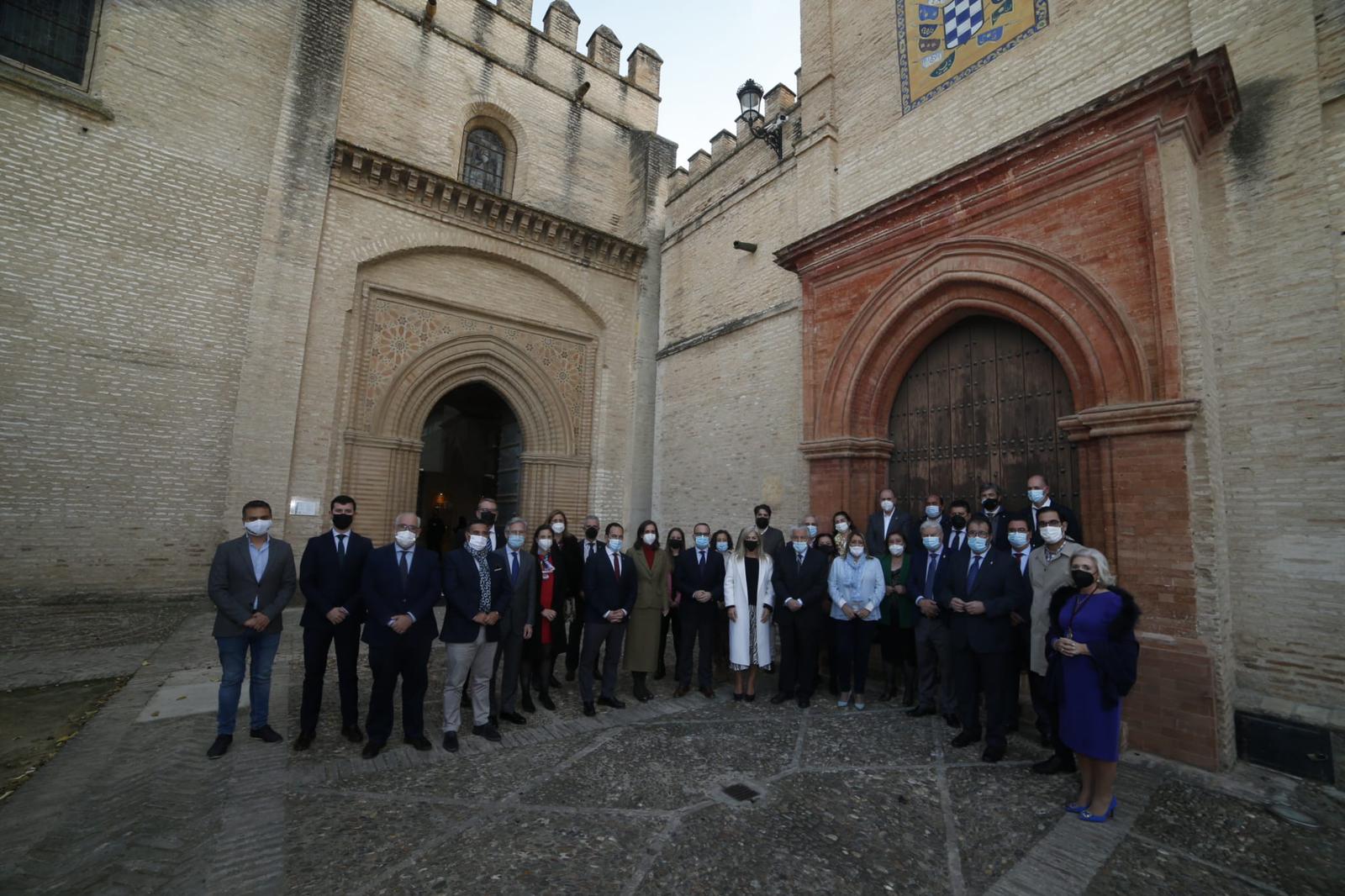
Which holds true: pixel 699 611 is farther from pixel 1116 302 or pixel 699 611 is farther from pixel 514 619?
pixel 1116 302

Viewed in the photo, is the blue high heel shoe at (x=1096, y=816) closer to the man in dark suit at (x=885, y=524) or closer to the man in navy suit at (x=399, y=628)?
the man in dark suit at (x=885, y=524)

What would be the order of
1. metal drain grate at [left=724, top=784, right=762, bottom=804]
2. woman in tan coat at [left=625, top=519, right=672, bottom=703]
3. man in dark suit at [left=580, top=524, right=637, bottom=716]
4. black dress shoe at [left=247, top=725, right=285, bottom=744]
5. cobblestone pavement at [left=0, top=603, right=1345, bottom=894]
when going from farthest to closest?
woman in tan coat at [left=625, top=519, right=672, bottom=703] → man in dark suit at [left=580, top=524, right=637, bottom=716] → black dress shoe at [left=247, top=725, right=285, bottom=744] → metal drain grate at [left=724, top=784, right=762, bottom=804] → cobblestone pavement at [left=0, top=603, right=1345, bottom=894]

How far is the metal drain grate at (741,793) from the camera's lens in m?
3.72

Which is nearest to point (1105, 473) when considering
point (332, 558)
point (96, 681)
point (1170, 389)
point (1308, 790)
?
point (1170, 389)

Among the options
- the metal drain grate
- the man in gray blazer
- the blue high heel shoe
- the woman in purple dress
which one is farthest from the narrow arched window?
the blue high heel shoe

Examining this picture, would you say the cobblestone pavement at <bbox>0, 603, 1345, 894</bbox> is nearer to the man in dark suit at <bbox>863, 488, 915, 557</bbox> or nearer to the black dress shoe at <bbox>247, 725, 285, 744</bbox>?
the black dress shoe at <bbox>247, 725, 285, 744</bbox>

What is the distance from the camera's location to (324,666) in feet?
14.6

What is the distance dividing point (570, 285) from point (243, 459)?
257 inches

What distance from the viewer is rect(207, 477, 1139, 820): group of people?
385 centimetres

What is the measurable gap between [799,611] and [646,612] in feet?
4.69

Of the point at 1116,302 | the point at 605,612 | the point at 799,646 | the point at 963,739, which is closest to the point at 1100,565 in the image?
the point at 963,739

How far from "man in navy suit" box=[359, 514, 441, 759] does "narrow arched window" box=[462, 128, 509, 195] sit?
9.86 metres

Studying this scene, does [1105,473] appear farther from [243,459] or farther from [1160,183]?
[243,459]

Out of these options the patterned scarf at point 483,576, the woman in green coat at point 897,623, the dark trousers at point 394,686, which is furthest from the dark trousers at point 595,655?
the woman in green coat at point 897,623
